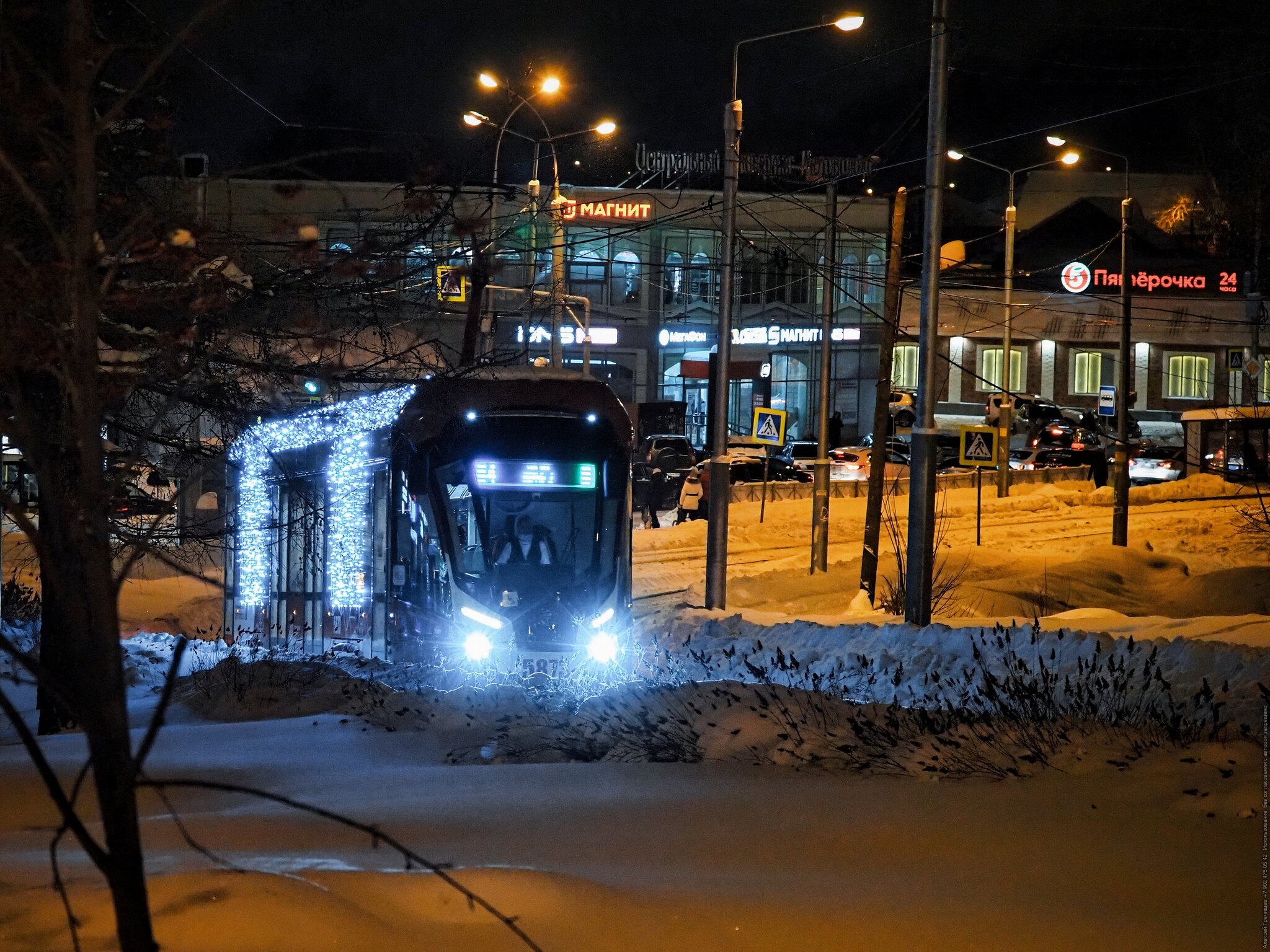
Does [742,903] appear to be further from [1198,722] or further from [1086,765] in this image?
[1198,722]

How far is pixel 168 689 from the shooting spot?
10.8ft

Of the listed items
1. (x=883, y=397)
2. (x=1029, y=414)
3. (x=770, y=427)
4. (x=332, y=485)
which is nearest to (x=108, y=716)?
(x=332, y=485)

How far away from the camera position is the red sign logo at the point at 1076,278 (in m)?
58.8

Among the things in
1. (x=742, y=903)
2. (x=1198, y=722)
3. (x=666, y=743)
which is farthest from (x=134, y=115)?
(x=1198, y=722)

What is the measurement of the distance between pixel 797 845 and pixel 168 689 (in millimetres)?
3959

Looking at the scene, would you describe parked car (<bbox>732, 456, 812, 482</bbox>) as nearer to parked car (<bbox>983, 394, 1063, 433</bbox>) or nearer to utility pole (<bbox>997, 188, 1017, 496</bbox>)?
utility pole (<bbox>997, 188, 1017, 496</bbox>)

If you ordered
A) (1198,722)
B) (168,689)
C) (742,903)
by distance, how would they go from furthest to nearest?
(1198,722)
(742,903)
(168,689)

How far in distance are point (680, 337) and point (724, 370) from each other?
136 ft

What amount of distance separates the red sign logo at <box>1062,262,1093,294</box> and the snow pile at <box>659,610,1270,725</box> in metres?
45.5

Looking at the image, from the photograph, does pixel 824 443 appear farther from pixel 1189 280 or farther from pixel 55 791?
pixel 1189 280

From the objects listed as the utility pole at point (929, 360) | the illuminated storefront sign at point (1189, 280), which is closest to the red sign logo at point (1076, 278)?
the illuminated storefront sign at point (1189, 280)

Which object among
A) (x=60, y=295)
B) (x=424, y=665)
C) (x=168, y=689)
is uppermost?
(x=60, y=295)

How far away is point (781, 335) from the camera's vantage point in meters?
60.3

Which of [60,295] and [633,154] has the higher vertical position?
[633,154]
